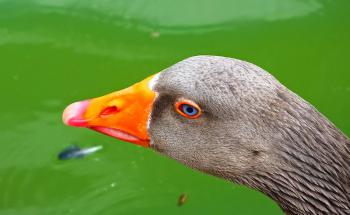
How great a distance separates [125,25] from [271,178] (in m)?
2.55

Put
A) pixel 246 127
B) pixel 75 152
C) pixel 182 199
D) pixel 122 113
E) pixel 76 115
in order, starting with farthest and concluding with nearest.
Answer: pixel 75 152, pixel 182 199, pixel 76 115, pixel 122 113, pixel 246 127

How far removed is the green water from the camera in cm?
414

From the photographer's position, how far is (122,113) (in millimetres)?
2789

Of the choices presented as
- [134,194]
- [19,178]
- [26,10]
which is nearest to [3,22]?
[26,10]

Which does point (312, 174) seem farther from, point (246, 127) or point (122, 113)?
point (122, 113)

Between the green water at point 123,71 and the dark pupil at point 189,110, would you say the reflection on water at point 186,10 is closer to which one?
the green water at point 123,71

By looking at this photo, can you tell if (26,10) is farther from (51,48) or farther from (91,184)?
(91,184)

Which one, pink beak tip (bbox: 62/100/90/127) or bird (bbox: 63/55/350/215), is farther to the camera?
pink beak tip (bbox: 62/100/90/127)

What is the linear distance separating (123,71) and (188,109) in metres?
2.07

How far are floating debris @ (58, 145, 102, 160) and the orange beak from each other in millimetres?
1378

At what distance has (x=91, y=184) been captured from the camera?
4180 mm

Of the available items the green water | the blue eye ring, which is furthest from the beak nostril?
the green water

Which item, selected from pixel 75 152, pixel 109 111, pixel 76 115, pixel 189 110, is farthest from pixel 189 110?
pixel 75 152

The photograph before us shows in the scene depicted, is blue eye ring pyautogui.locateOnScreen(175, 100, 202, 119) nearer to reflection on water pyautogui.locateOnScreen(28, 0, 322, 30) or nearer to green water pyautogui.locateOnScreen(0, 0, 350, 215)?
green water pyautogui.locateOnScreen(0, 0, 350, 215)
